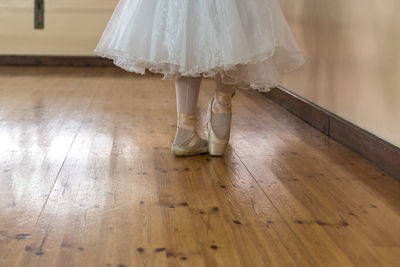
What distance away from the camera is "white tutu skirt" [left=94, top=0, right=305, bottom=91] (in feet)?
4.95

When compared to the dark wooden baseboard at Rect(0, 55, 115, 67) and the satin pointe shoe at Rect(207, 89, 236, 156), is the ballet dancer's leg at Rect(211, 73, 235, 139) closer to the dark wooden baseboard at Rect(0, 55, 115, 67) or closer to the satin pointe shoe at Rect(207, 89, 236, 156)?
the satin pointe shoe at Rect(207, 89, 236, 156)

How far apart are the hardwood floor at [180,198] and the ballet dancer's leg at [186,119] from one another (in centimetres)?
4

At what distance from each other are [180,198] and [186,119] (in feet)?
1.52

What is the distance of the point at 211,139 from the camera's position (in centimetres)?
176

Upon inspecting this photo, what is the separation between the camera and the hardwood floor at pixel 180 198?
40.3 inches

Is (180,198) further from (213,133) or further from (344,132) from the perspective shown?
(344,132)

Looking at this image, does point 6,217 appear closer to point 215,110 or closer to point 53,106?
point 215,110

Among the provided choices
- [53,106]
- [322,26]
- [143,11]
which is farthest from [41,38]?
[143,11]

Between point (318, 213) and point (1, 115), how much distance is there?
1.61m

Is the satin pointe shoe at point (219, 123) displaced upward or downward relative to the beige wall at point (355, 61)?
downward

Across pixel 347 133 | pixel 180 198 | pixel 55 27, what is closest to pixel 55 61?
pixel 55 27

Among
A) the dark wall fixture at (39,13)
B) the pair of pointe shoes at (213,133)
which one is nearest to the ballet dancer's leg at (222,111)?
the pair of pointe shoes at (213,133)

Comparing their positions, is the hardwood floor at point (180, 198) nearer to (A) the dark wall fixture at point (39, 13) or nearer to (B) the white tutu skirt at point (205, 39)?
(B) the white tutu skirt at point (205, 39)

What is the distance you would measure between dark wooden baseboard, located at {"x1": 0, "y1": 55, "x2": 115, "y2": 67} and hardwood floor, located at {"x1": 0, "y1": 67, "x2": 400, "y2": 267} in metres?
2.17
